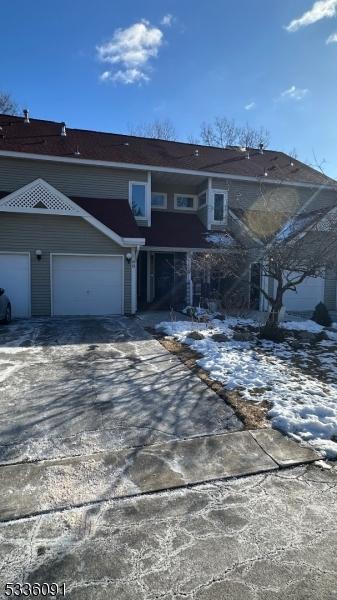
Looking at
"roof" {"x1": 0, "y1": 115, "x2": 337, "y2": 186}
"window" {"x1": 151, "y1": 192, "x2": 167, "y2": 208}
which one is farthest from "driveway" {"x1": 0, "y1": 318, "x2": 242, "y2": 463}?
"window" {"x1": 151, "y1": 192, "x2": 167, "y2": 208}

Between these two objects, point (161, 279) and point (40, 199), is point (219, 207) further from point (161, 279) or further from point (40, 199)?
point (40, 199)

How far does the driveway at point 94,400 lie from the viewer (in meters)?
3.96

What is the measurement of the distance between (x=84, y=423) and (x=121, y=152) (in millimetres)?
13259

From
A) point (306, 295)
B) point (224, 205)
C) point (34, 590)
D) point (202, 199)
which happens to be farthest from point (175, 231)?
point (34, 590)

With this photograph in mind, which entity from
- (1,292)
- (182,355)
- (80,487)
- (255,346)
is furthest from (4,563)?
(1,292)

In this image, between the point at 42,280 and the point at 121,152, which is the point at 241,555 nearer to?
the point at 42,280

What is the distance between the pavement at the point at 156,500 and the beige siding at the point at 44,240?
283 inches

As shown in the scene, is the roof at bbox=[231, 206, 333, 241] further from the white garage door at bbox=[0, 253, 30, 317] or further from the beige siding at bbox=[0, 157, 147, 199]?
the white garage door at bbox=[0, 253, 30, 317]

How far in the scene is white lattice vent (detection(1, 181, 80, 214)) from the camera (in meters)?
11.5

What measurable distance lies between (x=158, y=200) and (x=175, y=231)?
218 centimetres

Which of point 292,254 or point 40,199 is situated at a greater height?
point 40,199

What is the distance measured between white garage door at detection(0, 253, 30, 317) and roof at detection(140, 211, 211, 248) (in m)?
4.53

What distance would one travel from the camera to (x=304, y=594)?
6.90 feet

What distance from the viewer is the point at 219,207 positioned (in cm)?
1586
